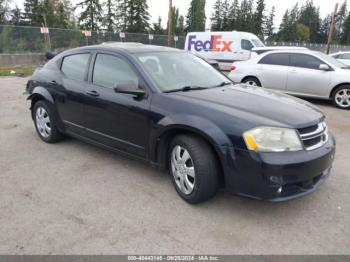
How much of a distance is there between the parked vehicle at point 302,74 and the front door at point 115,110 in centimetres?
613

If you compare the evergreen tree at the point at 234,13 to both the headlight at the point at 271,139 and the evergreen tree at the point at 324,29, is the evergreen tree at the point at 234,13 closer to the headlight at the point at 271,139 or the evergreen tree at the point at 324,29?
the evergreen tree at the point at 324,29

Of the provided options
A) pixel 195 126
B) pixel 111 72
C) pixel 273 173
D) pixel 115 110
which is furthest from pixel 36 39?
pixel 273 173

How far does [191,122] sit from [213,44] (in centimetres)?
1642

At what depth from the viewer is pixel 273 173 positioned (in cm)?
270

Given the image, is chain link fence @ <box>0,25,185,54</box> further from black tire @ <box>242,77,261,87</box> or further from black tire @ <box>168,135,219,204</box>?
black tire @ <box>168,135,219,204</box>

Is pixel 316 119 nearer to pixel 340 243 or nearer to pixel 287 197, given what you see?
pixel 287 197

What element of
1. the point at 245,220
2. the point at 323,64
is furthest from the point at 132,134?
the point at 323,64

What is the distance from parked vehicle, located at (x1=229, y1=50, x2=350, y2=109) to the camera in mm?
8031

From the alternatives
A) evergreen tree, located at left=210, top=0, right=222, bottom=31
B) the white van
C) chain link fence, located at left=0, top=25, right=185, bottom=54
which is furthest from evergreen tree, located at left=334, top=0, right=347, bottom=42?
chain link fence, located at left=0, top=25, right=185, bottom=54

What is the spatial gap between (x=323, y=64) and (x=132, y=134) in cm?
658

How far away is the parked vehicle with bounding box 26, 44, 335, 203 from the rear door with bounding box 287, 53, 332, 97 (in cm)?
489

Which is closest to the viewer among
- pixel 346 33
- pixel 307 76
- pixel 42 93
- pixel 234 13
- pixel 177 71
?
pixel 177 71

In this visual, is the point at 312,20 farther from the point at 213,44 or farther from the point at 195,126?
the point at 195,126

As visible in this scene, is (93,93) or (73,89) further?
(73,89)
